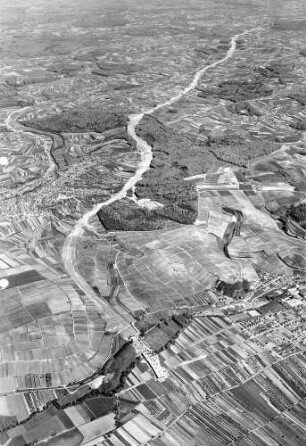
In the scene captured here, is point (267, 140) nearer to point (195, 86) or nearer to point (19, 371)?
point (195, 86)

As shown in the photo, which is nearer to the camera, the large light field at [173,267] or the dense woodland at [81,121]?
the large light field at [173,267]

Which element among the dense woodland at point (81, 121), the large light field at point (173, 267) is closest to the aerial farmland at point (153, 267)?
the large light field at point (173, 267)

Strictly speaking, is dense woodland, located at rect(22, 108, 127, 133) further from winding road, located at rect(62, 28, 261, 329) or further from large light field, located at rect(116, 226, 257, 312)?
large light field, located at rect(116, 226, 257, 312)

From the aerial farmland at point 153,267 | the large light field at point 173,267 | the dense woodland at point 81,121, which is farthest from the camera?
the dense woodland at point 81,121

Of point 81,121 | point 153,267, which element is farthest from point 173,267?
point 81,121

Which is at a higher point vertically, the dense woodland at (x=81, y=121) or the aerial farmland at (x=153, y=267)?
the dense woodland at (x=81, y=121)

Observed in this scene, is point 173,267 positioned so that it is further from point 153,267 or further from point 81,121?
point 81,121

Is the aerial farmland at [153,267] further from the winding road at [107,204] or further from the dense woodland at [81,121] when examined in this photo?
the dense woodland at [81,121]

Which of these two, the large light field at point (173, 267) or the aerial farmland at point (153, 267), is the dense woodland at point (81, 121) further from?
the large light field at point (173, 267)

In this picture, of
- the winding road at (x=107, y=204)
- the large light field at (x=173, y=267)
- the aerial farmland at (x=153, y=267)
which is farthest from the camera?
the winding road at (x=107, y=204)

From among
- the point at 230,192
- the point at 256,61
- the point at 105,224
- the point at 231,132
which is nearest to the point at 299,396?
the point at 105,224

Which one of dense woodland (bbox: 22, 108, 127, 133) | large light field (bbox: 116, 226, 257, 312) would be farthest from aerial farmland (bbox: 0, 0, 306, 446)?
dense woodland (bbox: 22, 108, 127, 133)

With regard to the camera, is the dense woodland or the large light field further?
the dense woodland

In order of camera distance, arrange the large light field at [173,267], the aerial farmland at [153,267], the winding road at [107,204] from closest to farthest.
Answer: the aerial farmland at [153,267] → the large light field at [173,267] → the winding road at [107,204]
